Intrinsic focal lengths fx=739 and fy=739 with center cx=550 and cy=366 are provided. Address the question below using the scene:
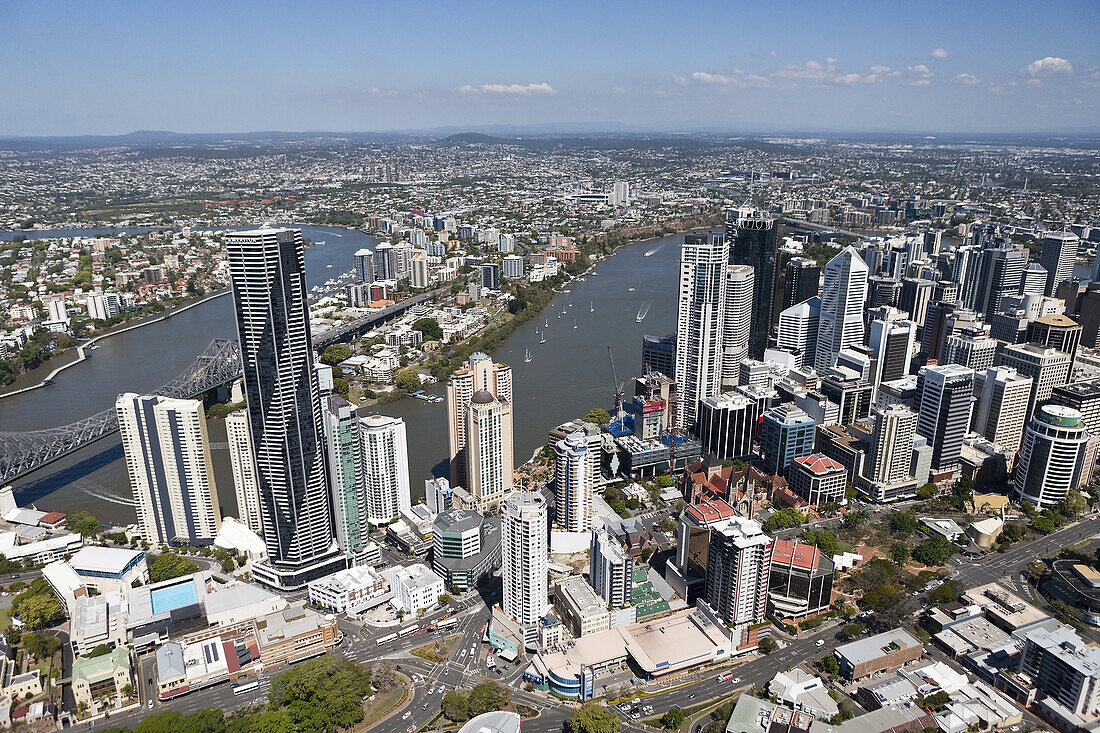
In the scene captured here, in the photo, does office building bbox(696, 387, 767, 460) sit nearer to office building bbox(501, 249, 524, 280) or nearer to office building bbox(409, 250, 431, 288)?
office building bbox(501, 249, 524, 280)

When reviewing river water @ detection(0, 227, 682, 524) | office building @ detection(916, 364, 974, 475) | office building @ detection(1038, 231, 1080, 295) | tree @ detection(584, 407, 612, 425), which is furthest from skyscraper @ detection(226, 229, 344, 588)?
office building @ detection(1038, 231, 1080, 295)

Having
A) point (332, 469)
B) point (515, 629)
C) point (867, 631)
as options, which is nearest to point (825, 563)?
point (867, 631)

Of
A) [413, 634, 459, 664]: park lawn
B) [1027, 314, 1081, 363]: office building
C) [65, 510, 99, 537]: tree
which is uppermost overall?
[1027, 314, 1081, 363]: office building

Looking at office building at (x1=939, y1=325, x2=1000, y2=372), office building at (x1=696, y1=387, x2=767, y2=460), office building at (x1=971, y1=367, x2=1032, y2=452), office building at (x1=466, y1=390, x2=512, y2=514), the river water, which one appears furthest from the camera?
office building at (x1=939, y1=325, x2=1000, y2=372)

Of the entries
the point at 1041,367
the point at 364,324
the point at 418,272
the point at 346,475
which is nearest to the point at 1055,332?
the point at 1041,367

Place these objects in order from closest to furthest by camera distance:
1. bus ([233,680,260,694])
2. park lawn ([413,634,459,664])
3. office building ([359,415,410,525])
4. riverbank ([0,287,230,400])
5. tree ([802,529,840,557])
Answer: bus ([233,680,260,694]) → park lawn ([413,634,459,664]) → tree ([802,529,840,557]) → office building ([359,415,410,525]) → riverbank ([0,287,230,400])

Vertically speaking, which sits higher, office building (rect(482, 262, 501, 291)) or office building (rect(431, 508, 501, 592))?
office building (rect(482, 262, 501, 291))

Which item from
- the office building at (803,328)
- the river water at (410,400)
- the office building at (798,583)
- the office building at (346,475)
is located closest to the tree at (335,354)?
the river water at (410,400)

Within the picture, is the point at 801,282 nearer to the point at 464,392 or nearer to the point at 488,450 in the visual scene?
the point at 464,392

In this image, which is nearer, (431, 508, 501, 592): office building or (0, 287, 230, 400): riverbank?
(431, 508, 501, 592): office building
